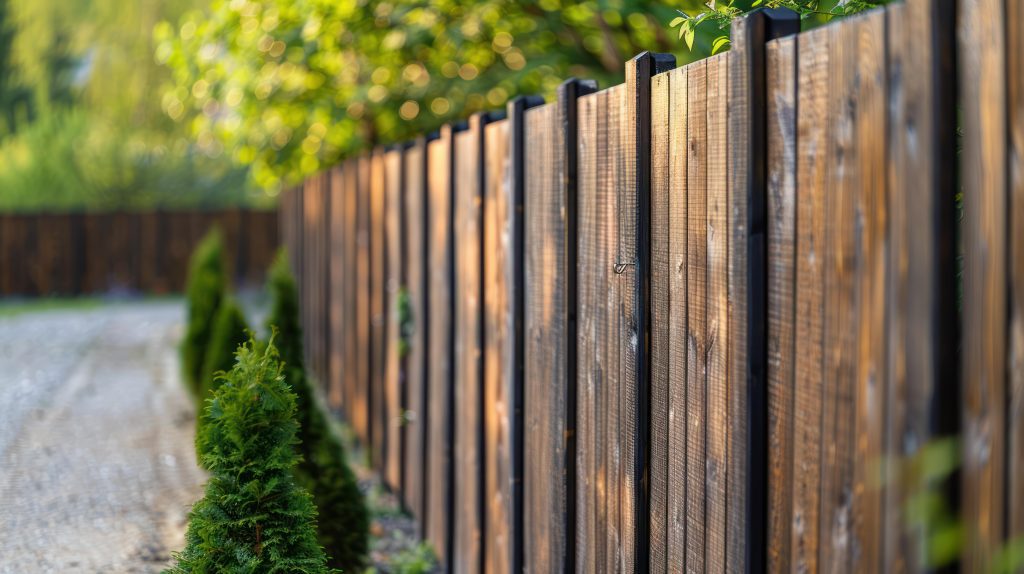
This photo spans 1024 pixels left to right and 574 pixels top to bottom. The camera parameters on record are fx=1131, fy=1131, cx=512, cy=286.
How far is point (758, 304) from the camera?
2322 millimetres

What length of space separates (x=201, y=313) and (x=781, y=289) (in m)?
8.52

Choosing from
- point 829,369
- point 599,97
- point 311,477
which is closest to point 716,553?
point 829,369

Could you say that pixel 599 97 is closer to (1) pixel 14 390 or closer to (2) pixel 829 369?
(2) pixel 829 369

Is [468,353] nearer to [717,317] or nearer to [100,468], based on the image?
[717,317]

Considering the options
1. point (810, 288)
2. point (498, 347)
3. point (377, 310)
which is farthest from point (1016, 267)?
point (377, 310)

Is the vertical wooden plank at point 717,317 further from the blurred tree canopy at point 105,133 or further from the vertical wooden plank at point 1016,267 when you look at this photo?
the blurred tree canopy at point 105,133

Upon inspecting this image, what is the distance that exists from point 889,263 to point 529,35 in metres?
7.29

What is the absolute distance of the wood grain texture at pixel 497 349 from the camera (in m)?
4.35

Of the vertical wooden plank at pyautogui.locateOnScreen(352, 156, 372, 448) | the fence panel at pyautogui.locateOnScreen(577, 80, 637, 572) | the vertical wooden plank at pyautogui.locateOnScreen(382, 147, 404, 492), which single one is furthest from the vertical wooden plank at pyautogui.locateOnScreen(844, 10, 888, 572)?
the vertical wooden plank at pyautogui.locateOnScreen(352, 156, 372, 448)

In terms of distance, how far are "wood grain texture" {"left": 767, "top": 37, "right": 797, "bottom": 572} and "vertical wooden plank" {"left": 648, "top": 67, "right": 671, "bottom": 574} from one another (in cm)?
53

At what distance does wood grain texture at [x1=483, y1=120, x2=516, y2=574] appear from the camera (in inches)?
171

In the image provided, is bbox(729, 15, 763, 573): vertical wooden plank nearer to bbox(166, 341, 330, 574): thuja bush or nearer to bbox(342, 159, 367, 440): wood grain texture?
bbox(166, 341, 330, 574): thuja bush

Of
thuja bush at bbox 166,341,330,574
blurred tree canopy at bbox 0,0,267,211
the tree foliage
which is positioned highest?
blurred tree canopy at bbox 0,0,267,211

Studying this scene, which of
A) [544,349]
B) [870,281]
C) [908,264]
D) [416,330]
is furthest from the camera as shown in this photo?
[416,330]
